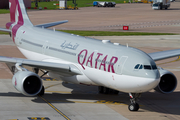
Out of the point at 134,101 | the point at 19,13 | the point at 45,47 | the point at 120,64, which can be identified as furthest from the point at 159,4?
the point at 120,64

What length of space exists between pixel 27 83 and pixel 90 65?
442 centimetres

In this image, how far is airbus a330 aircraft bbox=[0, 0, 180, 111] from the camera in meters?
20.1

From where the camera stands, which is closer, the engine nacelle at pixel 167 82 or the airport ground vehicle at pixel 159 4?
the engine nacelle at pixel 167 82

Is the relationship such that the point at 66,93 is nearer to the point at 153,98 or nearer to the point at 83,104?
the point at 83,104

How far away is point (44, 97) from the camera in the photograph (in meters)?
25.0

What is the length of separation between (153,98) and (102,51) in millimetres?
5971

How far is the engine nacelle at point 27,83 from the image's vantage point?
2223 centimetres

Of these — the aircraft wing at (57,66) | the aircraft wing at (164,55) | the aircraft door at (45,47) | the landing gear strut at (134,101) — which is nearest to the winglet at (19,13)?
the aircraft door at (45,47)

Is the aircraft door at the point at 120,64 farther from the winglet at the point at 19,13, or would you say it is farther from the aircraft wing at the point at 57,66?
the winglet at the point at 19,13

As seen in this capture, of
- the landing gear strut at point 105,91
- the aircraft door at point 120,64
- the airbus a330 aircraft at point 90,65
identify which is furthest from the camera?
the landing gear strut at point 105,91

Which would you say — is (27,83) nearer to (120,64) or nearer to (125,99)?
(120,64)

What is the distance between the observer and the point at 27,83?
74.9 feet

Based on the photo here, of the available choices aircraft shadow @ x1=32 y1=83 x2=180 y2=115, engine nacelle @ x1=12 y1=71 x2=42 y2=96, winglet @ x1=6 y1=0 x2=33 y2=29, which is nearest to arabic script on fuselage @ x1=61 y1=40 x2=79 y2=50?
aircraft shadow @ x1=32 y1=83 x2=180 y2=115

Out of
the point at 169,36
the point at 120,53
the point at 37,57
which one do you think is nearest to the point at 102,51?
the point at 120,53
